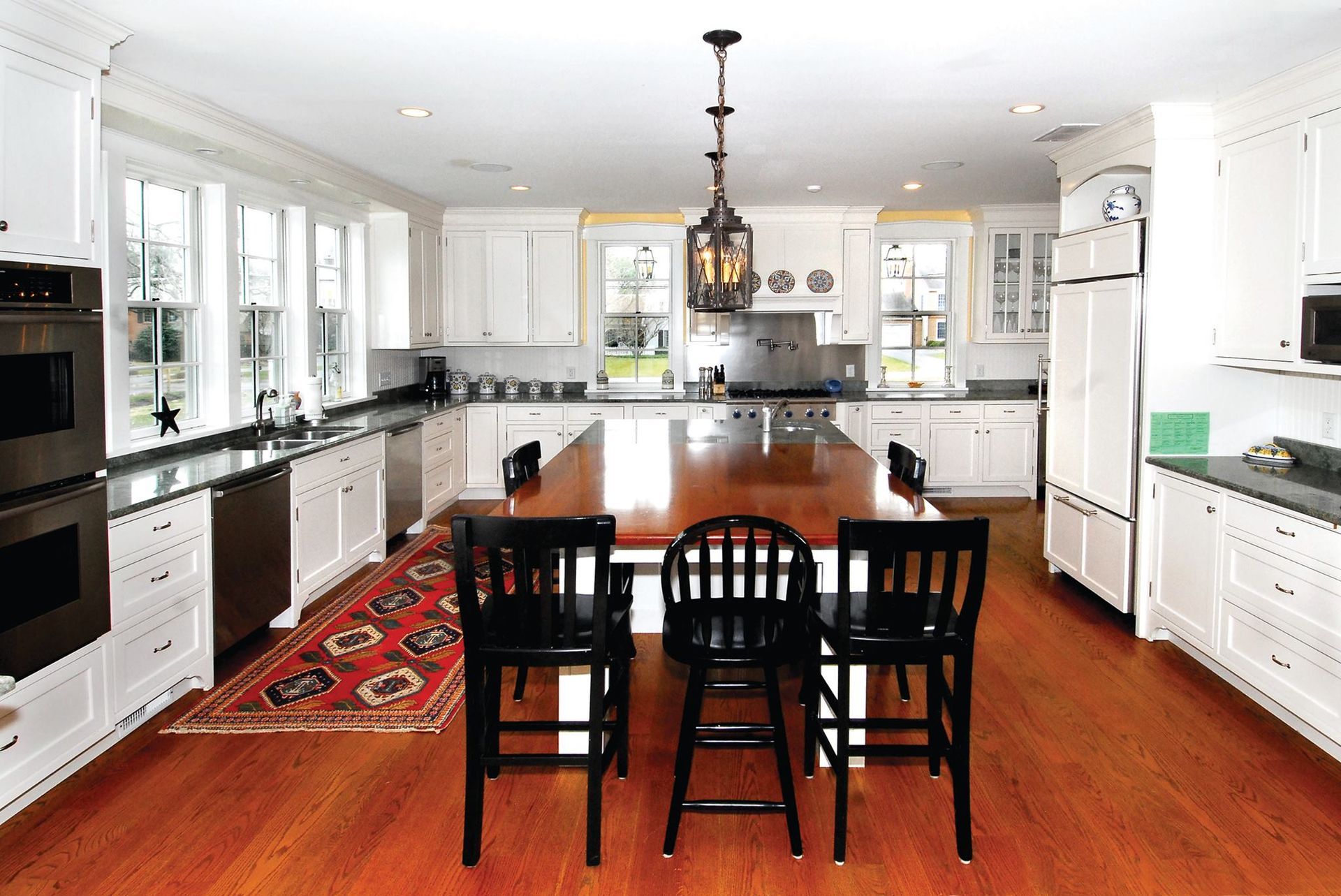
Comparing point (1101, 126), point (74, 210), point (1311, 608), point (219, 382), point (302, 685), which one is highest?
point (1101, 126)

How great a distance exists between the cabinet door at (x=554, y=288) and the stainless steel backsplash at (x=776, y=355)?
1.10m

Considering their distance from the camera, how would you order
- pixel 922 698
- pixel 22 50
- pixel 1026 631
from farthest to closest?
pixel 1026 631, pixel 922 698, pixel 22 50

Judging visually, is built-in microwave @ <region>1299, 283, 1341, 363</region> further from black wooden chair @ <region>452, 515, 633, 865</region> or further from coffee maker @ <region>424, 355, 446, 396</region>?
coffee maker @ <region>424, 355, 446, 396</region>

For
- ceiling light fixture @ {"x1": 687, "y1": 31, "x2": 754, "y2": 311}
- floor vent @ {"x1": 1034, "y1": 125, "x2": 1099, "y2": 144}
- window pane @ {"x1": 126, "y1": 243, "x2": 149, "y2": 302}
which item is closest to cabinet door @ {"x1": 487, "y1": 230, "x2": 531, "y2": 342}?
window pane @ {"x1": 126, "y1": 243, "x2": 149, "y2": 302}

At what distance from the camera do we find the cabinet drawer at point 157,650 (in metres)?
3.19

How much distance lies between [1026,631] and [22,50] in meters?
4.45

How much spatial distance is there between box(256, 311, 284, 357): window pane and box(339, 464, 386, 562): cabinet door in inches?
35.9

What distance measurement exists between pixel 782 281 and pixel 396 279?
307 cm

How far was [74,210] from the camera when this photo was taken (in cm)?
290

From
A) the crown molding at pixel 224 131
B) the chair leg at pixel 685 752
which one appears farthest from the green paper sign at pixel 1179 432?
the crown molding at pixel 224 131

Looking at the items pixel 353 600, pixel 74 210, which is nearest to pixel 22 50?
pixel 74 210

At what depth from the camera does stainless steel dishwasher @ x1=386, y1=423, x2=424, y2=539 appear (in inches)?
233

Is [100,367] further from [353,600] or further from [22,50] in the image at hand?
[353,600]

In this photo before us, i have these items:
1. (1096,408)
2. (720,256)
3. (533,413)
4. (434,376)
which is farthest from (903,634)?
(434,376)
